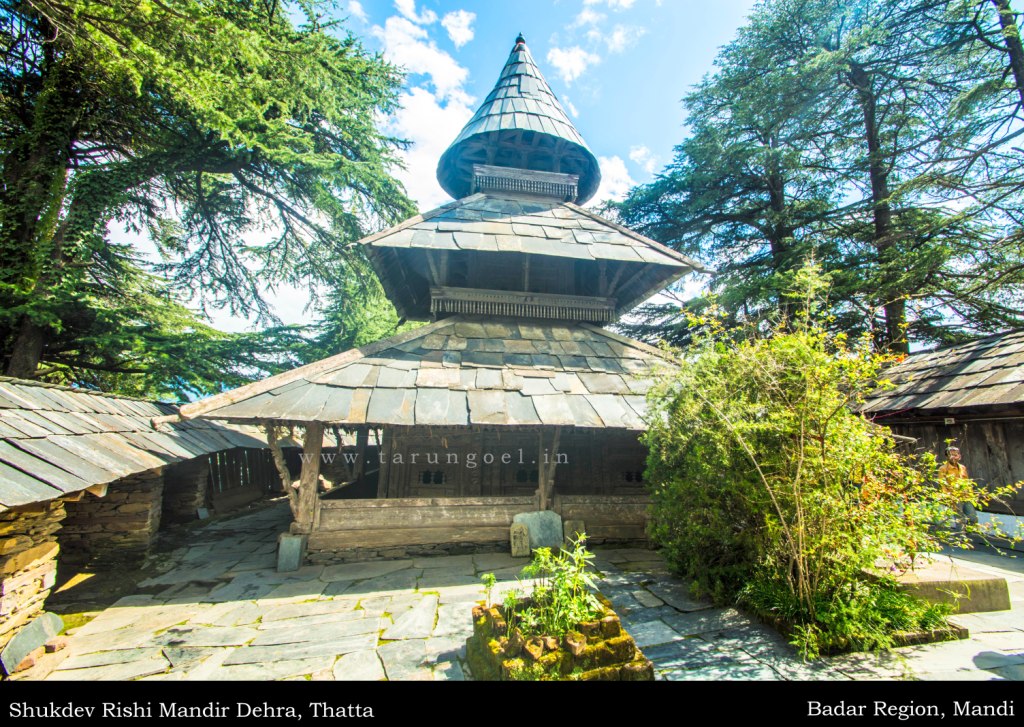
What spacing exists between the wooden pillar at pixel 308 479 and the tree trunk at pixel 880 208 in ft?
41.3

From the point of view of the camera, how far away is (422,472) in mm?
7340

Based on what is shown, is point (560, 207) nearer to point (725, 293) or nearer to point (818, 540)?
point (725, 293)

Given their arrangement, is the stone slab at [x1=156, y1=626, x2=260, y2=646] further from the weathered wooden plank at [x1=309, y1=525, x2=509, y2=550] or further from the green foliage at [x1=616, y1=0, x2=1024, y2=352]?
the green foliage at [x1=616, y1=0, x2=1024, y2=352]

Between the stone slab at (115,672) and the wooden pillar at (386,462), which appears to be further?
the wooden pillar at (386,462)

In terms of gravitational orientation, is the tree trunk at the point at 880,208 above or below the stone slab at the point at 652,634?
above

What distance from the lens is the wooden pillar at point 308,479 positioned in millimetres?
5984

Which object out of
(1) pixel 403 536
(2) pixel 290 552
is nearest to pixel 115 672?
(2) pixel 290 552

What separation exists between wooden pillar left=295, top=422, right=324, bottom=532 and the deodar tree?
20.6 feet

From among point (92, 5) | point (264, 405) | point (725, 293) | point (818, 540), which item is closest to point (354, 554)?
point (264, 405)

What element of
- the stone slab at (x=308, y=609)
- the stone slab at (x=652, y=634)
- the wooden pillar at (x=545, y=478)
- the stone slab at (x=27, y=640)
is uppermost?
the wooden pillar at (x=545, y=478)

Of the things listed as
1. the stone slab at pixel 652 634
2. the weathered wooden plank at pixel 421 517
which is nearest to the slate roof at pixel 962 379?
the stone slab at pixel 652 634

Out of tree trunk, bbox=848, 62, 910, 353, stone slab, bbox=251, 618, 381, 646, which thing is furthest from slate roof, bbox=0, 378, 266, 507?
tree trunk, bbox=848, 62, 910, 353

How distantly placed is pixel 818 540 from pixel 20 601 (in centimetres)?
759

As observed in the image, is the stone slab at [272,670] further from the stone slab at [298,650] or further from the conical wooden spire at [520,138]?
the conical wooden spire at [520,138]
